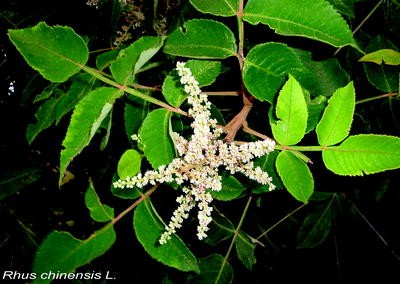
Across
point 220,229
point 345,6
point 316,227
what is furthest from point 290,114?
point 316,227

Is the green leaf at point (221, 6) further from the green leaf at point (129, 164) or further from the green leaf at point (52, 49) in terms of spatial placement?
the green leaf at point (129, 164)

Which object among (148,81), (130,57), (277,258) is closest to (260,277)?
(277,258)

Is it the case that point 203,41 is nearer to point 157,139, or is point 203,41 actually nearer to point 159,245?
point 157,139

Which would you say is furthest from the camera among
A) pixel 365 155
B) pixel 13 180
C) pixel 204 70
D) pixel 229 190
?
pixel 13 180

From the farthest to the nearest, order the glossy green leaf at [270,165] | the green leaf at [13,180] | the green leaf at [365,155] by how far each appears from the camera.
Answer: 1. the green leaf at [13,180]
2. the glossy green leaf at [270,165]
3. the green leaf at [365,155]

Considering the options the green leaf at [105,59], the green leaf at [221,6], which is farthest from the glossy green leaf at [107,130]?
the green leaf at [221,6]

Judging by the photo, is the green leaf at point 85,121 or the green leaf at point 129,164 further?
the green leaf at point 129,164
